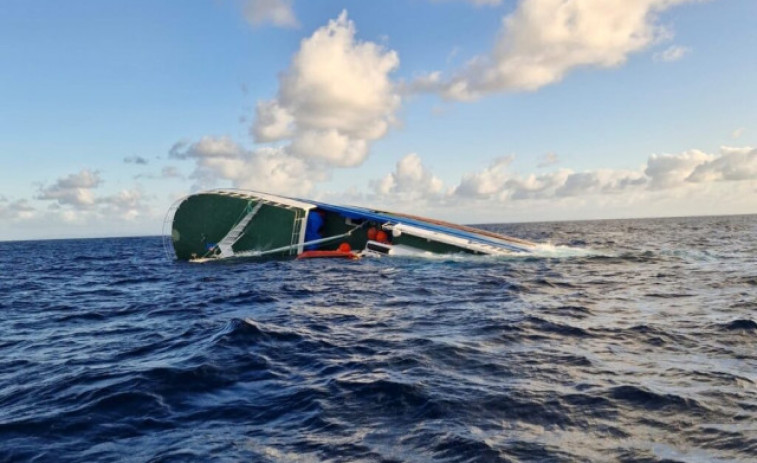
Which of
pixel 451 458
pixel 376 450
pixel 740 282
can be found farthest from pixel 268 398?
pixel 740 282

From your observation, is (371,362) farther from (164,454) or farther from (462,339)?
(164,454)

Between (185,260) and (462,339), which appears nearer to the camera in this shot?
(462,339)

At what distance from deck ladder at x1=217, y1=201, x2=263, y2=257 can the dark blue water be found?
11.4 m

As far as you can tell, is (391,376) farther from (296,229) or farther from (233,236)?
(233,236)

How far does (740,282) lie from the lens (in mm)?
16906

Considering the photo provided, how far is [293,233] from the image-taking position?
1088 inches

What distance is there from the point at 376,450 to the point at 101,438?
11.7ft

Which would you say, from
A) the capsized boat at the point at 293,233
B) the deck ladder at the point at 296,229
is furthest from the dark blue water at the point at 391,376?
the deck ladder at the point at 296,229

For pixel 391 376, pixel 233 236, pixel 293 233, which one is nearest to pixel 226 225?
pixel 233 236

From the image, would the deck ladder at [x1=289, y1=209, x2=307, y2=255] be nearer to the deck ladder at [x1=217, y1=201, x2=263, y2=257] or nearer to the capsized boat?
the capsized boat

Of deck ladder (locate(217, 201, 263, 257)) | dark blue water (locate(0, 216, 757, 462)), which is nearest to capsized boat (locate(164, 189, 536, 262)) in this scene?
deck ladder (locate(217, 201, 263, 257))

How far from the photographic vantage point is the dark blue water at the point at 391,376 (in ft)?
18.4

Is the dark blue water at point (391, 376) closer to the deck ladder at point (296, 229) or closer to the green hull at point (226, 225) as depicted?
the deck ladder at point (296, 229)

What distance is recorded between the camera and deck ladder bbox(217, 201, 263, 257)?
27906 millimetres
